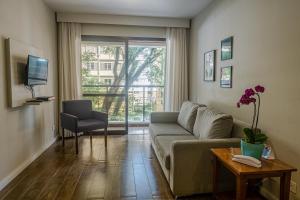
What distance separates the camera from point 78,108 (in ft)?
13.8

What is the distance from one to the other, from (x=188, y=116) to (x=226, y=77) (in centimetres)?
85

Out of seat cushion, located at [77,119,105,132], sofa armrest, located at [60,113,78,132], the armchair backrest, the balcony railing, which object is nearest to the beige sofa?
seat cushion, located at [77,119,105,132]

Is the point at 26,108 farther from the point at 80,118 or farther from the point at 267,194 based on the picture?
the point at 267,194

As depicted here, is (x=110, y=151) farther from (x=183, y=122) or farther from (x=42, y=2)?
(x=42, y=2)

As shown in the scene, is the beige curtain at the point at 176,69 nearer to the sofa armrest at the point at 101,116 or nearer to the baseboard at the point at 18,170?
the sofa armrest at the point at 101,116

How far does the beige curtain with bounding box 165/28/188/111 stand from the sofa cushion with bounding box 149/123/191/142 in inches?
44.7

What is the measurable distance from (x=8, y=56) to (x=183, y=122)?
2.66 metres

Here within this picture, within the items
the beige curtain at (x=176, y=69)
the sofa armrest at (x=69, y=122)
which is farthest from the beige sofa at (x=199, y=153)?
the beige curtain at (x=176, y=69)

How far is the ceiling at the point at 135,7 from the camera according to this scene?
385cm

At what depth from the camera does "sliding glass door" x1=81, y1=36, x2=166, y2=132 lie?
→ 197 inches

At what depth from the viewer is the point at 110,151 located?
3.85 m

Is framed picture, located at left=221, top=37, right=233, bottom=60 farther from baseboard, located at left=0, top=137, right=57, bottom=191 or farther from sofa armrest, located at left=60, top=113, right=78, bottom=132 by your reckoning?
baseboard, located at left=0, top=137, right=57, bottom=191

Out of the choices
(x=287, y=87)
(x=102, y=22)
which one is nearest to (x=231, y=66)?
(x=287, y=87)

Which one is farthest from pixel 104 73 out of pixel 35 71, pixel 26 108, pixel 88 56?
pixel 26 108
